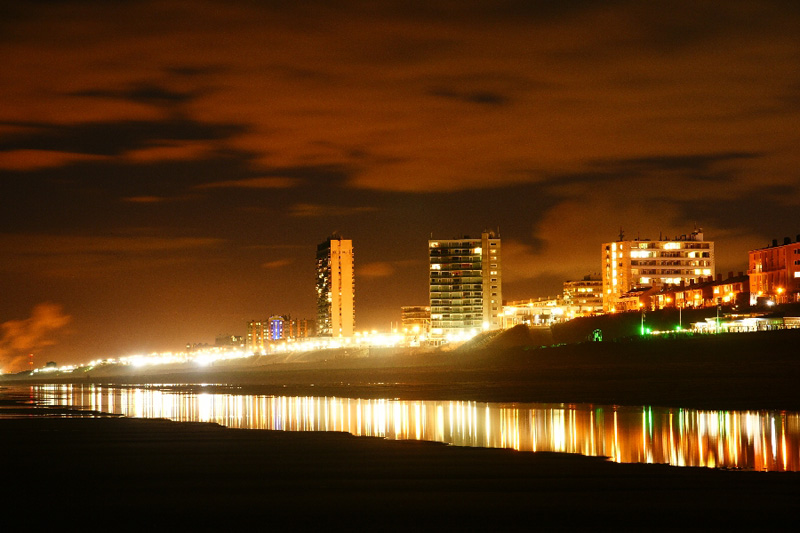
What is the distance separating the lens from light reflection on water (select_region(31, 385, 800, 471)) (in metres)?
24.0

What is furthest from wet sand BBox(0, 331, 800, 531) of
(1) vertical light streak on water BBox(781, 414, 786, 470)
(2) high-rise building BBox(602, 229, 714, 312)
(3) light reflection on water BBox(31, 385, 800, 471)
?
(2) high-rise building BBox(602, 229, 714, 312)

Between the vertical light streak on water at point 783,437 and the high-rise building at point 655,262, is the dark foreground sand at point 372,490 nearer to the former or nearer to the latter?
the vertical light streak on water at point 783,437

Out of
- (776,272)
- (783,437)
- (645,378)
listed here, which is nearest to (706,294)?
(776,272)

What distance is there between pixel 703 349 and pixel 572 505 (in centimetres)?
6558

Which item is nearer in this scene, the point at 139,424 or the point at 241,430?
the point at 241,430

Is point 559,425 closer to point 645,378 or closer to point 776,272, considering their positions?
point 645,378

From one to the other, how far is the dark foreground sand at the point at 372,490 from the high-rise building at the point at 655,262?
17057cm

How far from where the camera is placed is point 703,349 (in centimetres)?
7775

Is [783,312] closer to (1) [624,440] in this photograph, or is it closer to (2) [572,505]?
(1) [624,440]

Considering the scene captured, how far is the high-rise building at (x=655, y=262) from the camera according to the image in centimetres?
19125

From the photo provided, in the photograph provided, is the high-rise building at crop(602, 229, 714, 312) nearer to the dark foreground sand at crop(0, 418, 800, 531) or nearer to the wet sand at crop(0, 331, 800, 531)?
the wet sand at crop(0, 331, 800, 531)

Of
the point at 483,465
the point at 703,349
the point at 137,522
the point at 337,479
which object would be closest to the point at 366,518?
the point at 137,522

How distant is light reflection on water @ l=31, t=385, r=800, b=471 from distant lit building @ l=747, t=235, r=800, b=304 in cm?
8932

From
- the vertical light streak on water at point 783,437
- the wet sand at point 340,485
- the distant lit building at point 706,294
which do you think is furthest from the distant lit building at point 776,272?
the wet sand at point 340,485
